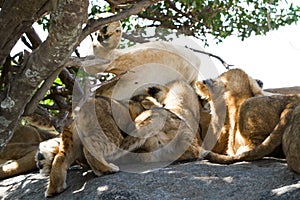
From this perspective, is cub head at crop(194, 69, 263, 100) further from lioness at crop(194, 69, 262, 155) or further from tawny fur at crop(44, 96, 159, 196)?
tawny fur at crop(44, 96, 159, 196)

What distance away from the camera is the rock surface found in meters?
3.93

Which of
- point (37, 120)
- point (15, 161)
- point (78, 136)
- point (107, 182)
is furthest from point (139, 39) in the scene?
point (107, 182)

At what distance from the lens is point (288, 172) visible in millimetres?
4051

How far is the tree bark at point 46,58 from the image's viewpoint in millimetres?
3449

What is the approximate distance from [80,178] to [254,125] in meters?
1.62

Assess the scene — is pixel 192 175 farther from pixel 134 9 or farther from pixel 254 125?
pixel 134 9

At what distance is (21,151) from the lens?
6.45m

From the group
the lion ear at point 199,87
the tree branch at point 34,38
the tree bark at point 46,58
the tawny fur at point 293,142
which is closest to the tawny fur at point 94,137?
the tree bark at point 46,58

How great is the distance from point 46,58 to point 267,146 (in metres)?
2.00

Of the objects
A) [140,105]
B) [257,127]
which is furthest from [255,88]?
[140,105]

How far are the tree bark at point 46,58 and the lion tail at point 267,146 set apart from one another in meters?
1.81

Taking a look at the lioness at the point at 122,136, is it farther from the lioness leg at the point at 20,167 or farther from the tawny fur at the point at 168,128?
the lioness leg at the point at 20,167

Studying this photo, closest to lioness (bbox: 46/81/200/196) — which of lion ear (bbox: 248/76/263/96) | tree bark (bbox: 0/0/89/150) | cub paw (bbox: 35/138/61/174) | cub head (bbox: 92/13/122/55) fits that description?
cub paw (bbox: 35/138/61/174)

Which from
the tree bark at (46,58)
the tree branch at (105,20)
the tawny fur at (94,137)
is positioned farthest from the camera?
the tawny fur at (94,137)
